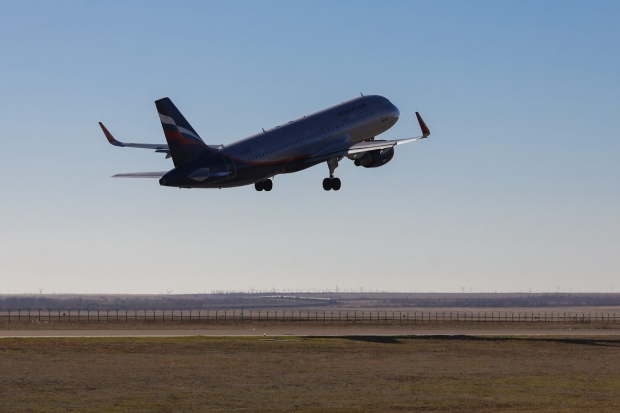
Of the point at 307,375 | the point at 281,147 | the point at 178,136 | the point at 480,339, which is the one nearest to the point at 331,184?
the point at 281,147

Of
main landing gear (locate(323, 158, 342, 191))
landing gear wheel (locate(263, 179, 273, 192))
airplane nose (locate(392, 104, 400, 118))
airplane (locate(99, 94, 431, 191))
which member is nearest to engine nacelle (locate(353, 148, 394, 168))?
airplane (locate(99, 94, 431, 191))

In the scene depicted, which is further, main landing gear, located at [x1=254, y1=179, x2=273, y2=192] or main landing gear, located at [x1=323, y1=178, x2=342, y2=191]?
main landing gear, located at [x1=323, y1=178, x2=342, y2=191]

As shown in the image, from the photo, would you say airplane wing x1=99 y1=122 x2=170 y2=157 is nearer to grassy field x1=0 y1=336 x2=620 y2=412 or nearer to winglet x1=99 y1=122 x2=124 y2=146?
winglet x1=99 y1=122 x2=124 y2=146

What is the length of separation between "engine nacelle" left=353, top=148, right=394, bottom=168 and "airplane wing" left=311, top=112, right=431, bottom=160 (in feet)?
2.00

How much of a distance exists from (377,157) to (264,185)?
9.48 meters

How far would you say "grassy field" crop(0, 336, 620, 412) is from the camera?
4662 cm

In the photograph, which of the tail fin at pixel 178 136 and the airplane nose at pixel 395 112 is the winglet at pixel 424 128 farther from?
the tail fin at pixel 178 136

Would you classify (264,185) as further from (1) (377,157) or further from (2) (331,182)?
(1) (377,157)

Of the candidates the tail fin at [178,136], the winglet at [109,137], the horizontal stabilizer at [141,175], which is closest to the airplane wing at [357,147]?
the tail fin at [178,136]

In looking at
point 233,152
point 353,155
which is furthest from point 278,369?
point 353,155

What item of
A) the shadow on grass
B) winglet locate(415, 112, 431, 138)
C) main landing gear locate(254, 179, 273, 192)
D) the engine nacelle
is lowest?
the shadow on grass

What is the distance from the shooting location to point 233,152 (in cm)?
7319

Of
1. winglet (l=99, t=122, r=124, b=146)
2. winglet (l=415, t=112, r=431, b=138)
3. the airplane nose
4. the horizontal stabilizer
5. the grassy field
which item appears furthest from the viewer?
the airplane nose

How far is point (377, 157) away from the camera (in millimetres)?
82062
